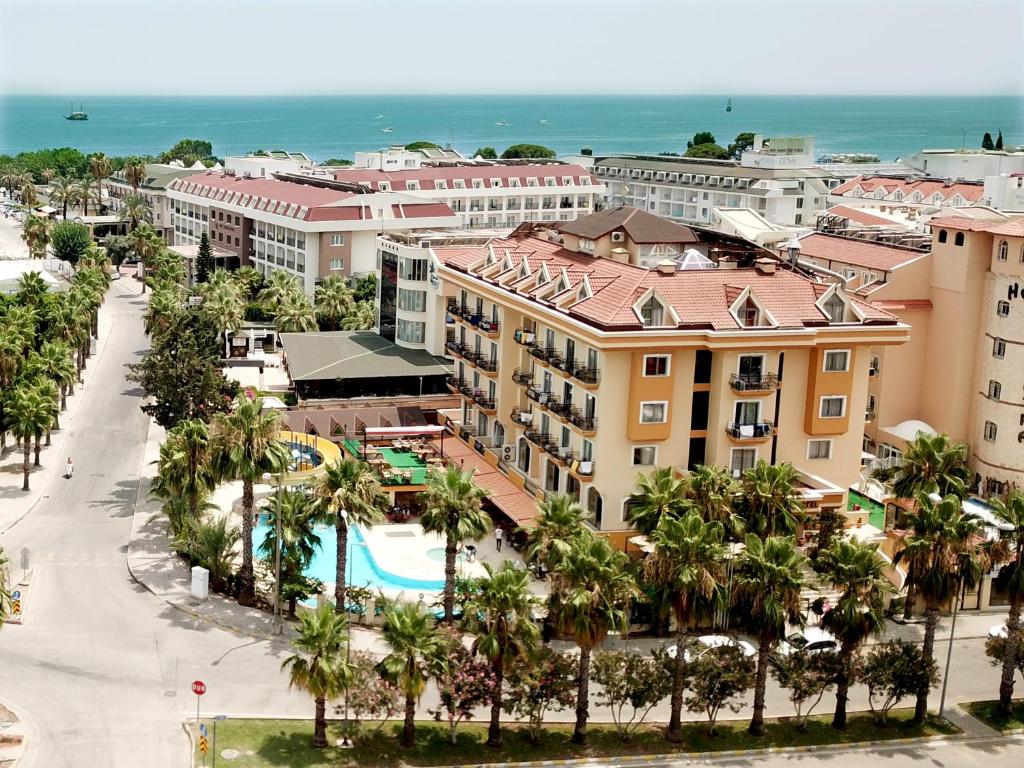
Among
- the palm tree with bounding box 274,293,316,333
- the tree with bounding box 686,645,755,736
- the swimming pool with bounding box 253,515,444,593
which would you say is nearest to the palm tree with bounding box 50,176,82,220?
the palm tree with bounding box 274,293,316,333

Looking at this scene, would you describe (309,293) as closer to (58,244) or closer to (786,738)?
(58,244)

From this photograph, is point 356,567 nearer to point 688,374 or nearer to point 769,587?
point 688,374

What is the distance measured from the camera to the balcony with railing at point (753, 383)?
60031 mm

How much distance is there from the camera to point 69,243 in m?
Result: 147

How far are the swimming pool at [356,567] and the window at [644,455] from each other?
10467 millimetres

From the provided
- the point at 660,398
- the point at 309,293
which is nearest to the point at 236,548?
the point at 660,398

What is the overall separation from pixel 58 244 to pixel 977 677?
11970 centimetres

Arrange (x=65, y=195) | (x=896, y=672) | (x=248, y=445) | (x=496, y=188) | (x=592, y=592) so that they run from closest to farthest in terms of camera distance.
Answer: (x=592, y=592) < (x=896, y=672) < (x=248, y=445) < (x=496, y=188) < (x=65, y=195)

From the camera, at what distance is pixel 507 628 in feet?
138

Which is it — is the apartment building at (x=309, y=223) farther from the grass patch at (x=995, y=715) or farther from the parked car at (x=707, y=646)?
the grass patch at (x=995, y=715)

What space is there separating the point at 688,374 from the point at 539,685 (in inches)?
796

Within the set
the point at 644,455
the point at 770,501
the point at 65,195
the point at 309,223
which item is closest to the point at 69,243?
the point at 65,195

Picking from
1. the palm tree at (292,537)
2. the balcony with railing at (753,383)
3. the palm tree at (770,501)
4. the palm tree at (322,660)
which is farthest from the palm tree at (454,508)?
the balcony with railing at (753,383)

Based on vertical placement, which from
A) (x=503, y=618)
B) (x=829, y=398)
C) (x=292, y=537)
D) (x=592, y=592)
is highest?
(x=829, y=398)
